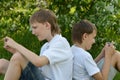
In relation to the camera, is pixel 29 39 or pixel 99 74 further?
pixel 29 39

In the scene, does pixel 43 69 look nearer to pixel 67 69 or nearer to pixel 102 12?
pixel 67 69

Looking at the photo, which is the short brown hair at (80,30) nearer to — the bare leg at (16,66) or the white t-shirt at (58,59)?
the white t-shirt at (58,59)

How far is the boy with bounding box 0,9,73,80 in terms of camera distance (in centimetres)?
363

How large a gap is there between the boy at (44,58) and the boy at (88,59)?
9 cm

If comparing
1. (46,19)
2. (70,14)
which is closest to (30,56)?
(46,19)

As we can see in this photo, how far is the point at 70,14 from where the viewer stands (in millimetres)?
5590

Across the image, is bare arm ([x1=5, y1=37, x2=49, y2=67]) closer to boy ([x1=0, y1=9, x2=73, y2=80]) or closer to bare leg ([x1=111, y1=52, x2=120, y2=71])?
boy ([x1=0, y1=9, x2=73, y2=80])

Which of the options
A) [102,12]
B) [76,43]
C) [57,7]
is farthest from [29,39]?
[76,43]

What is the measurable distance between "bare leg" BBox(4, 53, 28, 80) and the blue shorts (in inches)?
1.6

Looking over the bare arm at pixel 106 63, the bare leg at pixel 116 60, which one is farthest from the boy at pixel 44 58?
the bare leg at pixel 116 60

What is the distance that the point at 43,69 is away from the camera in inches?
149

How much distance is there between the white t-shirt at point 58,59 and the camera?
370 cm

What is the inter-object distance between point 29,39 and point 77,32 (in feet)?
9.08

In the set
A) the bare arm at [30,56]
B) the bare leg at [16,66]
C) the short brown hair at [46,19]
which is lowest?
the bare leg at [16,66]
